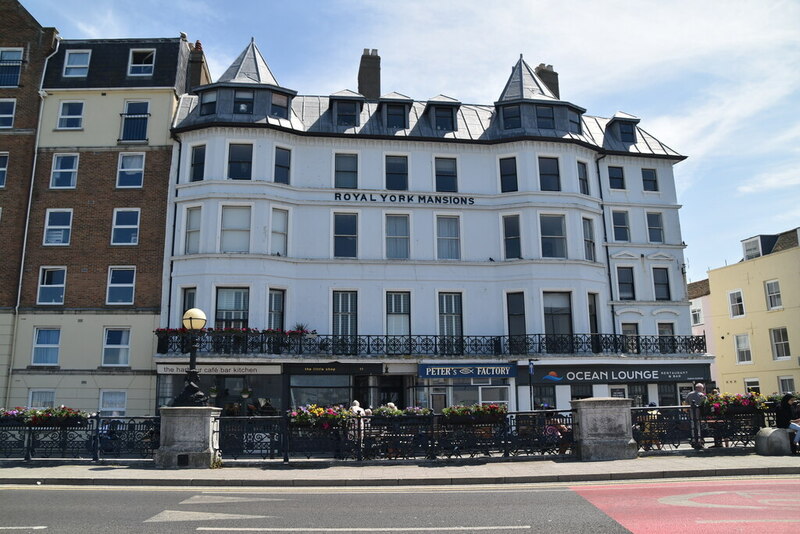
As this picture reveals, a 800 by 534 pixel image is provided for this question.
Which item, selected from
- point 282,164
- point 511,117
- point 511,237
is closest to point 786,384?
point 511,237

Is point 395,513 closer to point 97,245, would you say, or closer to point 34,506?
point 34,506

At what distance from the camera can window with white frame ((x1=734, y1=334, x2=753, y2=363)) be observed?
3969 cm

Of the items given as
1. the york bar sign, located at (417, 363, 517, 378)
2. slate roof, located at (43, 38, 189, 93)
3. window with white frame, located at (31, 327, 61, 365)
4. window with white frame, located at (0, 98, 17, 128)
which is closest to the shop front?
the york bar sign, located at (417, 363, 517, 378)

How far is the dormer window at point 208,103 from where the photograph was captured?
1106 inches

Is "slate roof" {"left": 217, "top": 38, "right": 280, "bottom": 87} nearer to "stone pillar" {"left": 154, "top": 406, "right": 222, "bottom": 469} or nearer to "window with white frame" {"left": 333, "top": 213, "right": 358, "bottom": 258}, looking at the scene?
"window with white frame" {"left": 333, "top": 213, "right": 358, "bottom": 258}

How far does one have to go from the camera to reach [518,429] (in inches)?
667

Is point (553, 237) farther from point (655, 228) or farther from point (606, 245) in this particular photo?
point (655, 228)

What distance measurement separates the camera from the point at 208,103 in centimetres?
2823

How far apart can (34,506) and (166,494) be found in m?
2.26

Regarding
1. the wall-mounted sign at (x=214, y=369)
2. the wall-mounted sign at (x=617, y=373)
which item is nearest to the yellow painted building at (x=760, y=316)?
the wall-mounted sign at (x=617, y=373)

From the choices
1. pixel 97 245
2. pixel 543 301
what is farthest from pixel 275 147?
pixel 543 301

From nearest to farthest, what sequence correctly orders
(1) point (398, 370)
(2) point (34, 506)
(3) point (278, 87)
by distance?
1. (2) point (34, 506)
2. (1) point (398, 370)
3. (3) point (278, 87)

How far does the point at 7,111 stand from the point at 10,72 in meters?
1.85

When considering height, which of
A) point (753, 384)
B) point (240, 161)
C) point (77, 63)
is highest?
point (77, 63)
